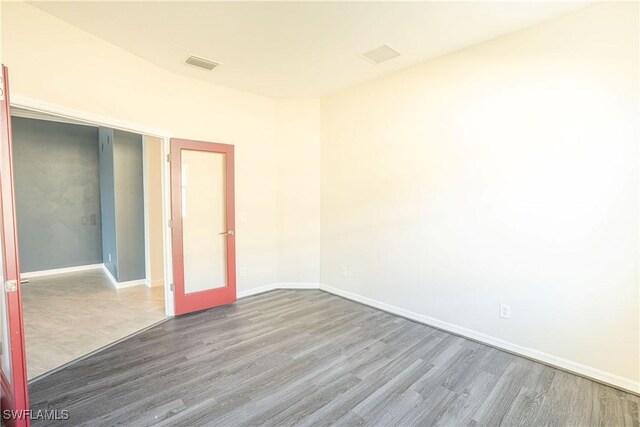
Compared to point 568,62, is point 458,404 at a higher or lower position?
lower

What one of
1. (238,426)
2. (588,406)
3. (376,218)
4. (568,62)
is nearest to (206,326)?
(238,426)

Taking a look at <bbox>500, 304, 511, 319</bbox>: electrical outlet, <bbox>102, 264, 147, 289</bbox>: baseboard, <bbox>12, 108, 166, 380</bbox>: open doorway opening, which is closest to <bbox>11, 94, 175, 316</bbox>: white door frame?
<bbox>12, 108, 166, 380</bbox>: open doorway opening

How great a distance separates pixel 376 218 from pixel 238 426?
2.70 metres

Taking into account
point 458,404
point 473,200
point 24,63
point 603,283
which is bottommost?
point 458,404

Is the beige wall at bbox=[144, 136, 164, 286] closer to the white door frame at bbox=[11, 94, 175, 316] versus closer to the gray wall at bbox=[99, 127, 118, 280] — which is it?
the gray wall at bbox=[99, 127, 118, 280]

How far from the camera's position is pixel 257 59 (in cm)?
323

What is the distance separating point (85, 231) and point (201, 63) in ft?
16.1

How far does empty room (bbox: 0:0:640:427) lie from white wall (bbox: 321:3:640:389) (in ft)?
0.05

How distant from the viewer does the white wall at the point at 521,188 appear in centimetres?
227

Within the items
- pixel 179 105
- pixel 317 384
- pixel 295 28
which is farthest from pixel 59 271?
pixel 295 28

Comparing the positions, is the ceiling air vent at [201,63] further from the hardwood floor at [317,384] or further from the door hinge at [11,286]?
the hardwood floor at [317,384]

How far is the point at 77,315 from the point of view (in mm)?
3656

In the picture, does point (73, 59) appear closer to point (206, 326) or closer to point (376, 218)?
point (206, 326)

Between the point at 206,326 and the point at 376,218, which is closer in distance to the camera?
the point at 206,326
